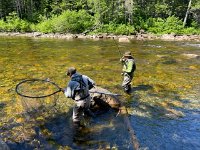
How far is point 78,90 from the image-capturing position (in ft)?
34.4

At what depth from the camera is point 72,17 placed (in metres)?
60.0

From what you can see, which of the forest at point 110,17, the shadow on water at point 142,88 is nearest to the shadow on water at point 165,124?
the shadow on water at point 142,88

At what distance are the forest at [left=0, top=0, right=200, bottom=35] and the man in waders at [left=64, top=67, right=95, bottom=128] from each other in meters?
47.0

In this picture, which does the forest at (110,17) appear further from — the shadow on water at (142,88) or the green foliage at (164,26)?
the shadow on water at (142,88)

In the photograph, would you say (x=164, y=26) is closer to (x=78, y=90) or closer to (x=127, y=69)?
(x=127, y=69)

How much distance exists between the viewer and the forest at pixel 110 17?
59750 millimetres

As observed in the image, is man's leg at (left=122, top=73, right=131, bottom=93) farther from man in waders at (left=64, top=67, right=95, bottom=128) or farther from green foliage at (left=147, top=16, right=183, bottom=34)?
green foliage at (left=147, top=16, right=183, bottom=34)

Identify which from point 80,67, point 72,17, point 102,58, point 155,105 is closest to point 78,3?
point 72,17

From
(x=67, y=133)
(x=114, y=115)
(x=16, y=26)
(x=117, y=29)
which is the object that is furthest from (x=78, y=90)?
(x=16, y=26)

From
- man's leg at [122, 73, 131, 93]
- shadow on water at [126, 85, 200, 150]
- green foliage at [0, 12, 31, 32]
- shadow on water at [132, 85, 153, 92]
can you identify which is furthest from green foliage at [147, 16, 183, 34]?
shadow on water at [126, 85, 200, 150]

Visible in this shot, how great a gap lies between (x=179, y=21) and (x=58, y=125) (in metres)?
57.9

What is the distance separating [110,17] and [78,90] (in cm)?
5622

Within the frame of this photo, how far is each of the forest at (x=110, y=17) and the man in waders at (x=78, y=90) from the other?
4699cm

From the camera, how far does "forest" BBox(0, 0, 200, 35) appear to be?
59750 mm
